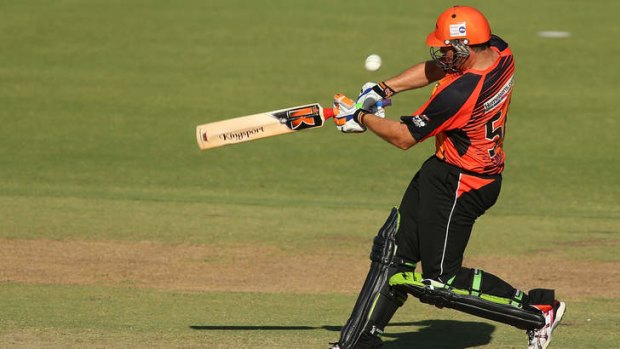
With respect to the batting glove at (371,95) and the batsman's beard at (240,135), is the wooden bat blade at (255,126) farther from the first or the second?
the batting glove at (371,95)

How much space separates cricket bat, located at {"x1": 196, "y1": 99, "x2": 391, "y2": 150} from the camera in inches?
278

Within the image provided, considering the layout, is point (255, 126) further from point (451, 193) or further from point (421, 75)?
point (451, 193)

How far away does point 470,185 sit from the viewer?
253 inches

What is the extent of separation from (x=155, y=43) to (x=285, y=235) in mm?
8945

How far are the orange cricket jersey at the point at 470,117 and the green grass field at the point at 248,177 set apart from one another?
1.34 m

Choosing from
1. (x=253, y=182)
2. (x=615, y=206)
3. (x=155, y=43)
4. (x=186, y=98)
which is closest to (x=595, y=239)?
(x=615, y=206)

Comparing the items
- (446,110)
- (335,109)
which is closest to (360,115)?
(335,109)

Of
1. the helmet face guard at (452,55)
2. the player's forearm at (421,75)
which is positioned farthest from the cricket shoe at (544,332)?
the player's forearm at (421,75)

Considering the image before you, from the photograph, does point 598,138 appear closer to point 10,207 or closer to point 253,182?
point 253,182

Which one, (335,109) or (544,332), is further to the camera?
(335,109)

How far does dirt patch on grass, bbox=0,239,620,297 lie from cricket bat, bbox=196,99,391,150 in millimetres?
2014

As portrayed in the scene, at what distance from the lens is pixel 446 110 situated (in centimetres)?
620

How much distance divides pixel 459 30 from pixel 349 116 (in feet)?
2.66

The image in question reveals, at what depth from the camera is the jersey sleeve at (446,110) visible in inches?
244
